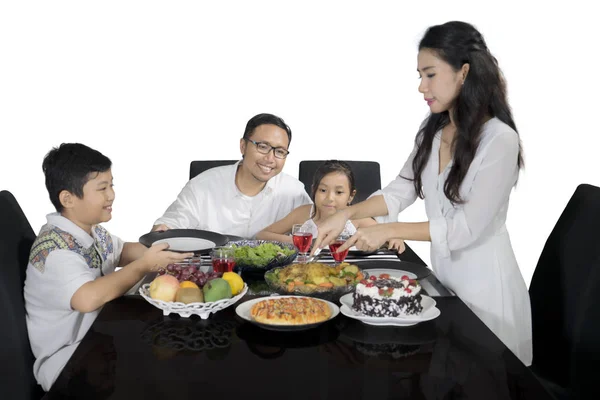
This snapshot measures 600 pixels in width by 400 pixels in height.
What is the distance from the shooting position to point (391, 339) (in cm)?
182

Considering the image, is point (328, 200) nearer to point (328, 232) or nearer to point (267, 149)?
point (267, 149)

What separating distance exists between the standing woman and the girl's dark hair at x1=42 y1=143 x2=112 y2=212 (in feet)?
3.00

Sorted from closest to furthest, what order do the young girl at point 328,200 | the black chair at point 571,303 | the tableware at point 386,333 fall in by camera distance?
the tableware at point 386,333 → the black chair at point 571,303 → the young girl at point 328,200

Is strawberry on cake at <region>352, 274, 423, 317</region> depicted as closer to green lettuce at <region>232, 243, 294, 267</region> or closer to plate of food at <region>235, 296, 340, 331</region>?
plate of food at <region>235, 296, 340, 331</region>

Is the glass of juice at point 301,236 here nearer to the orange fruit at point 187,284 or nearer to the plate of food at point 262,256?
the plate of food at point 262,256

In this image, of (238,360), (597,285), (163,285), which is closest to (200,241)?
(163,285)

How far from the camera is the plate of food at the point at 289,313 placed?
183cm

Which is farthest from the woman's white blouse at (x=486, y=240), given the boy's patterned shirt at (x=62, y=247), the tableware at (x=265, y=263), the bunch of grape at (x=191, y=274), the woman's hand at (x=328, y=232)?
the boy's patterned shirt at (x=62, y=247)

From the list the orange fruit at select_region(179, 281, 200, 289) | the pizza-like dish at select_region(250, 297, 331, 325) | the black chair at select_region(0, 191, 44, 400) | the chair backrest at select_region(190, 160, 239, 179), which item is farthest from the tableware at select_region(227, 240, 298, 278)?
the chair backrest at select_region(190, 160, 239, 179)

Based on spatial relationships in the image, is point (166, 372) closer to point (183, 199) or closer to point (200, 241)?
point (200, 241)

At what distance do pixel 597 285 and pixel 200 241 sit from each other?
1.52m

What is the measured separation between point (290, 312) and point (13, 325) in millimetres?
991

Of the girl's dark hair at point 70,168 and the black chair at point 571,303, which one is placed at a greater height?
the girl's dark hair at point 70,168

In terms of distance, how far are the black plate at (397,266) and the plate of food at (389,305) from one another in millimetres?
539
